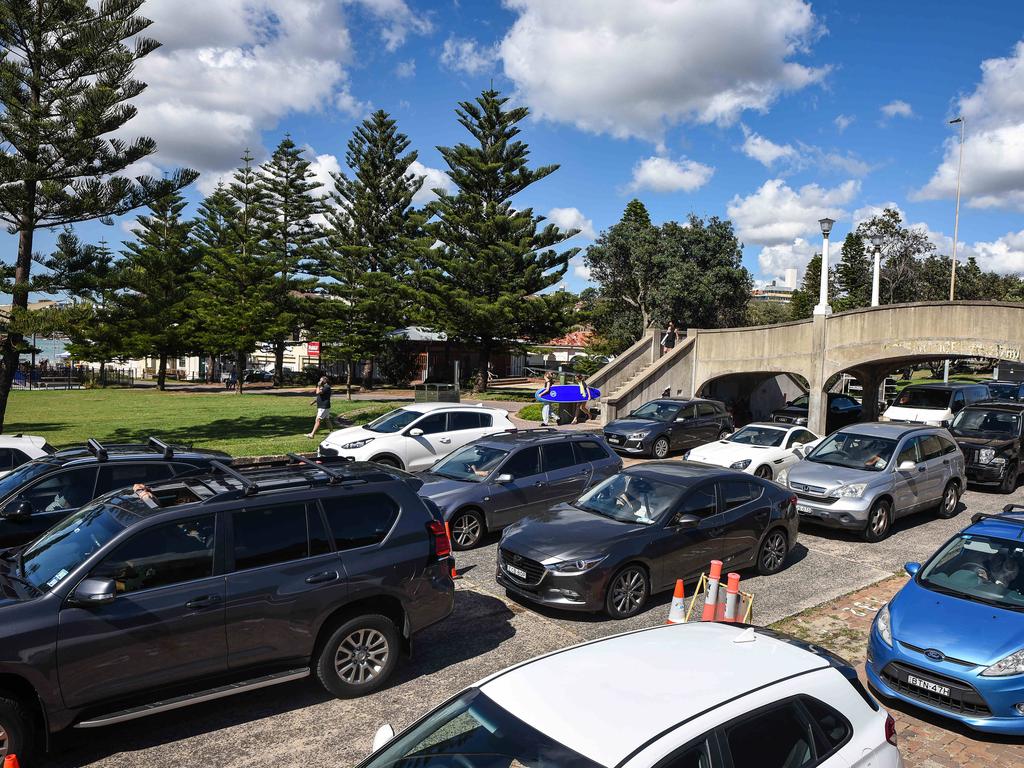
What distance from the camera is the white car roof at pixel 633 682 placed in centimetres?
279

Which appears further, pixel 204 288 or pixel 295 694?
pixel 204 288

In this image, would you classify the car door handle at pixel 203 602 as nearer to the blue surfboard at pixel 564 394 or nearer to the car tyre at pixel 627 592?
the car tyre at pixel 627 592

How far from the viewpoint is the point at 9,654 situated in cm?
442

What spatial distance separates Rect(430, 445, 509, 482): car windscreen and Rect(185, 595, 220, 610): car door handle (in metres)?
5.48

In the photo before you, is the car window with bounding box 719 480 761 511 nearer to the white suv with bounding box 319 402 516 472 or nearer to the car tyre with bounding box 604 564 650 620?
the car tyre with bounding box 604 564 650 620

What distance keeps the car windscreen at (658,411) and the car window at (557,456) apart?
793cm

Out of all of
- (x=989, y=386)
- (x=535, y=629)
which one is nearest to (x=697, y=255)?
(x=989, y=386)

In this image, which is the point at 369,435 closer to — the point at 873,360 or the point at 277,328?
the point at 873,360

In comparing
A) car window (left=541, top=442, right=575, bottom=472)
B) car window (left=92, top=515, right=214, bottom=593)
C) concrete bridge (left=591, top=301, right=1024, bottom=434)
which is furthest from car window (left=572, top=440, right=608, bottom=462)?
concrete bridge (left=591, top=301, right=1024, bottom=434)

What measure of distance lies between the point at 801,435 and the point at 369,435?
A: 9.12 meters

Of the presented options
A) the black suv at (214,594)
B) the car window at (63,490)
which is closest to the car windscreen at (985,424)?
the black suv at (214,594)

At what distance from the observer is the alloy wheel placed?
576 cm

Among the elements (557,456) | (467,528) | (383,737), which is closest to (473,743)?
(383,737)

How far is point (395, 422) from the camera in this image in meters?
14.9
